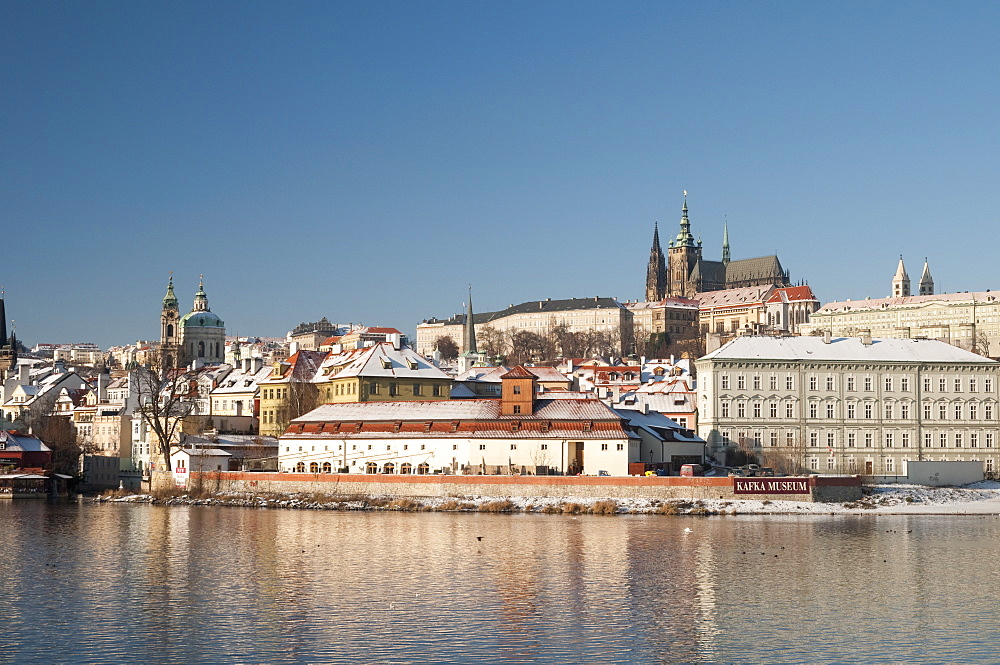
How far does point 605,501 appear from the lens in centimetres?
6825

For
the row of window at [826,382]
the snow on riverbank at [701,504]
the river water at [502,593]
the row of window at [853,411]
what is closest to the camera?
the river water at [502,593]

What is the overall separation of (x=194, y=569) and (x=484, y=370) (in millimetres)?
68969

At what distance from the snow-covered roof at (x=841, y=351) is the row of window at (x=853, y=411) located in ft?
9.48

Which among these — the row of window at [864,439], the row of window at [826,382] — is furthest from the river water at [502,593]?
the row of window at [826,382]

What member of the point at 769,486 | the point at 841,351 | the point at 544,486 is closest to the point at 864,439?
the point at 841,351

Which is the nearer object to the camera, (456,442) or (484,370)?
(456,442)

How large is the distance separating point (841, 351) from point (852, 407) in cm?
392

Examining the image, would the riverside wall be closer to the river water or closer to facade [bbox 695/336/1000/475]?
the river water

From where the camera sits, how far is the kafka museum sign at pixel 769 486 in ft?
225

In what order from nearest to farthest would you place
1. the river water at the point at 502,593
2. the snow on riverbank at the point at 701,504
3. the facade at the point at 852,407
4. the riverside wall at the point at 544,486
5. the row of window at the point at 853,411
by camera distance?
the river water at the point at 502,593 < the snow on riverbank at the point at 701,504 < the riverside wall at the point at 544,486 < the facade at the point at 852,407 < the row of window at the point at 853,411

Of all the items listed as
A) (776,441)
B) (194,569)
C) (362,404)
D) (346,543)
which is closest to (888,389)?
(776,441)

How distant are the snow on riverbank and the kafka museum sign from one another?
763mm

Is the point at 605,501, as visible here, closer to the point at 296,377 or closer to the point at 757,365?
the point at 757,365

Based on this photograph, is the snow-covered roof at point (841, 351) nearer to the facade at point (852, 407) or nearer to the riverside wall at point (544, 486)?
the facade at point (852, 407)
